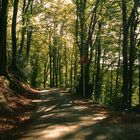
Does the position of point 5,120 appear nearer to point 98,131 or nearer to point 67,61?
point 98,131

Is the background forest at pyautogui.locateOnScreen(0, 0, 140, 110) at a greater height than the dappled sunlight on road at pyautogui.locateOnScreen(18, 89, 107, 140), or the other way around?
the background forest at pyautogui.locateOnScreen(0, 0, 140, 110)

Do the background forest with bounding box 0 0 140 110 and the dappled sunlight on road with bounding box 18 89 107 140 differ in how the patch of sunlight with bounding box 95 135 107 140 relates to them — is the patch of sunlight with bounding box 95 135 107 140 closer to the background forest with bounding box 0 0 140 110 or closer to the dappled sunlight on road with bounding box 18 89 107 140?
the dappled sunlight on road with bounding box 18 89 107 140

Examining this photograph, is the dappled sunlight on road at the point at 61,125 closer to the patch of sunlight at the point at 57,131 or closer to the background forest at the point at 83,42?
the patch of sunlight at the point at 57,131

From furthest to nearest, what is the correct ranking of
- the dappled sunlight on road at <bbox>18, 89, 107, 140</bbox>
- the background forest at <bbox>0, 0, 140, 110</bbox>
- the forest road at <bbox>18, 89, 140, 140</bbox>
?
the background forest at <bbox>0, 0, 140, 110</bbox> < the dappled sunlight on road at <bbox>18, 89, 107, 140</bbox> < the forest road at <bbox>18, 89, 140, 140</bbox>

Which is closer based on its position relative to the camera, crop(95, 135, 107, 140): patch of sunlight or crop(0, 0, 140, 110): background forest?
crop(95, 135, 107, 140): patch of sunlight

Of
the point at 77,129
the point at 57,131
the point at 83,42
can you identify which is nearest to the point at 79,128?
the point at 77,129

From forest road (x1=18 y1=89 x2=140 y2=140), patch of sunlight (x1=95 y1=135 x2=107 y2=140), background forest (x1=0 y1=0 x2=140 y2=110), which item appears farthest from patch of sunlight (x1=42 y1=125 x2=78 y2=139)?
background forest (x1=0 y1=0 x2=140 y2=110)

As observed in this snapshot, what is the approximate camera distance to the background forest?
28.3 m

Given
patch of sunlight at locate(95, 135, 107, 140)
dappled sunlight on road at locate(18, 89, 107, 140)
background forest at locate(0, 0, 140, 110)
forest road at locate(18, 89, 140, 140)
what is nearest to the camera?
patch of sunlight at locate(95, 135, 107, 140)

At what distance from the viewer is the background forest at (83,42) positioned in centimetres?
2834

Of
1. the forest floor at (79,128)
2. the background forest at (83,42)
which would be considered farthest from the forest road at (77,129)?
the background forest at (83,42)

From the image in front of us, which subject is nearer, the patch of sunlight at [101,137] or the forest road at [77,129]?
the patch of sunlight at [101,137]

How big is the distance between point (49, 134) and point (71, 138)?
1000mm

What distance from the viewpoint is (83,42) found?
105 ft
